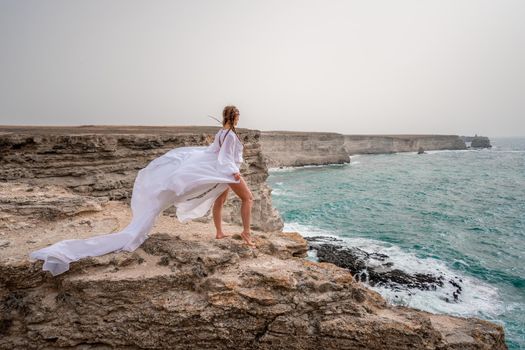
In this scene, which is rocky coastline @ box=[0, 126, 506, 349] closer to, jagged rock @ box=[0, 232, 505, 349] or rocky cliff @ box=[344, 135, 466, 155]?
jagged rock @ box=[0, 232, 505, 349]

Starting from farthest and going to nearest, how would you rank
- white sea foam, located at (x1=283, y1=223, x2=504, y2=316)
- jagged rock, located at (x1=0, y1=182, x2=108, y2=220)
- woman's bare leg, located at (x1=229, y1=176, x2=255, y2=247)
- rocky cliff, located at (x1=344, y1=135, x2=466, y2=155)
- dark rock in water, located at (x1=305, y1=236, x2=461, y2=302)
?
rocky cliff, located at (x1=344, y1=135, x2=466, y2=155), dark rock in water, located at (x1=305, y1=236, x2=461, y2=302), white sea foam, located at (x1=283, y1=223, x2=504, y2=316), jagged rock, located at (x1=0, y1=182, x2=108, y2=220), woman's bare leg, located at (x1=229, y1=176, x2=255, y2=247)

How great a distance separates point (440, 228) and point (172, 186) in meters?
20.3

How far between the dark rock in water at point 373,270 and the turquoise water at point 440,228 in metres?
0.50

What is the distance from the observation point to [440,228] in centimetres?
2033

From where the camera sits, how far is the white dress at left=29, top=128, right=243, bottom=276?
4543mm

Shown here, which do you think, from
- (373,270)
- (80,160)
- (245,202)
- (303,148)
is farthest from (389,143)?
(245,202)

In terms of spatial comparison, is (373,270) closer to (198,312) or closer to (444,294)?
(444,294)

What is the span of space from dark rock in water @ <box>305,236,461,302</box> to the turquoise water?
50 centimetres

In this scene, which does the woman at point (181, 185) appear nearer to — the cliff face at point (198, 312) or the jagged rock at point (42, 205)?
the cliff face at point (198, 312)

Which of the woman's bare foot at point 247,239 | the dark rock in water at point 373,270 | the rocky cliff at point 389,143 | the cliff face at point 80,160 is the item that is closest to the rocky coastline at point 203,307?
the woman's bare foot at point 247,239

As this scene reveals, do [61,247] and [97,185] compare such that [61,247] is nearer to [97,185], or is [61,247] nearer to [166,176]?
[166,176]

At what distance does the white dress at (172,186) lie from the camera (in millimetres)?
4543

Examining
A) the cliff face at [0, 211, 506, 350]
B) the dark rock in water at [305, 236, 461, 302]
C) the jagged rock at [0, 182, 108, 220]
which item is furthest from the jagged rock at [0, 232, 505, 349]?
the dark rock in water at [305, 236, 461, 302]

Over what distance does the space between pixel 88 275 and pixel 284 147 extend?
59.1m
